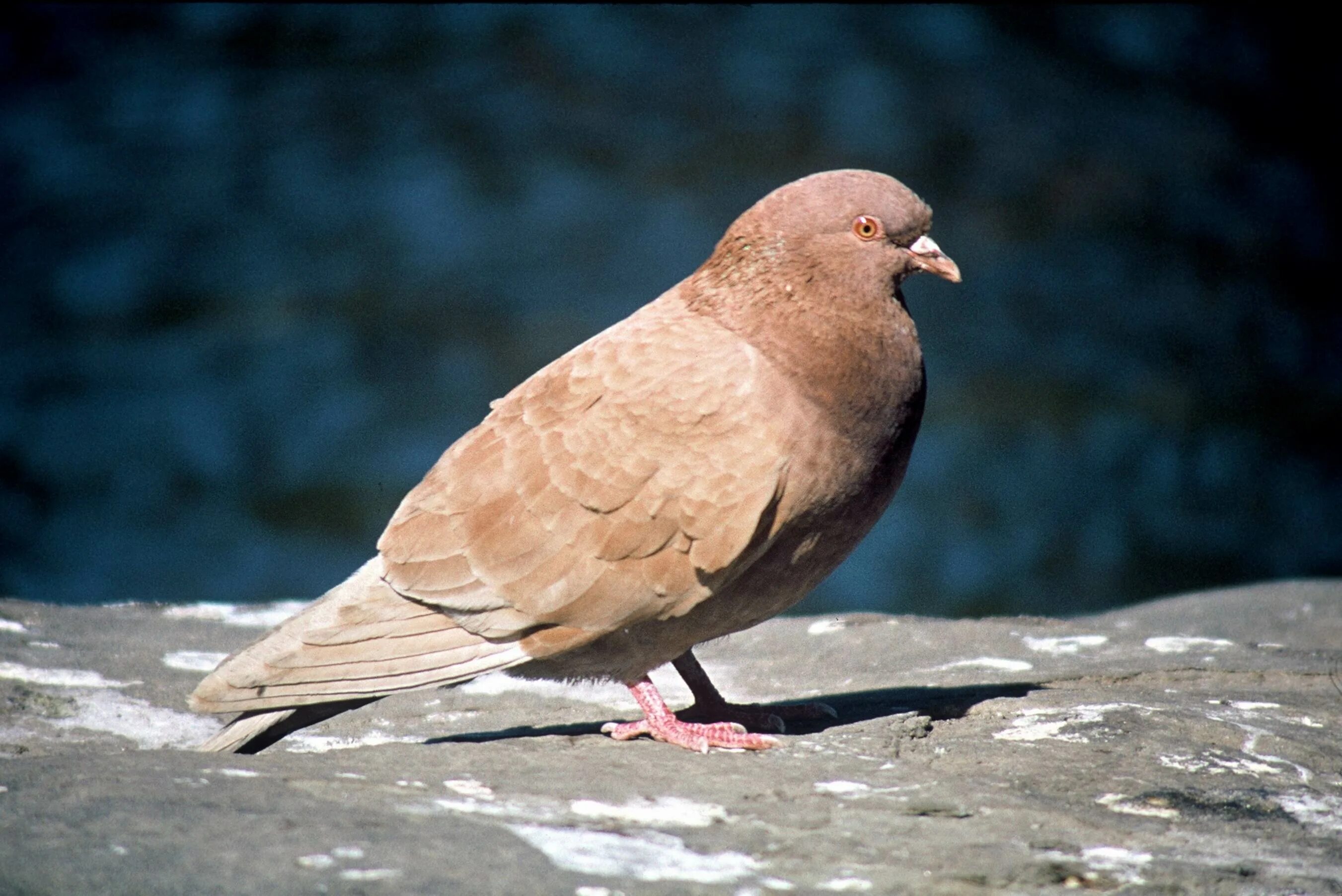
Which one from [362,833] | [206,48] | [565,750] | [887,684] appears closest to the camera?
[362,833]

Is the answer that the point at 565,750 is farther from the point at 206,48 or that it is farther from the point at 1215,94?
the point at 1215,94

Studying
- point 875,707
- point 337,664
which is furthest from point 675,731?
point 337,664

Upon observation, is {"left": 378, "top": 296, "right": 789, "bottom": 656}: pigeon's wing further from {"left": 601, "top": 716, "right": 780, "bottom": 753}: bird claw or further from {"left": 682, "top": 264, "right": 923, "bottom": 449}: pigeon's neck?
{"left": 601, "top": 716, "right": 780, "bottom": 753}: bird claw

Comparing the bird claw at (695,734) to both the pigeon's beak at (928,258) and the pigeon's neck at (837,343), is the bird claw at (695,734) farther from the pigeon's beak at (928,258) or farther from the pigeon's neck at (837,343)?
the pigeon's beak at (928,258)

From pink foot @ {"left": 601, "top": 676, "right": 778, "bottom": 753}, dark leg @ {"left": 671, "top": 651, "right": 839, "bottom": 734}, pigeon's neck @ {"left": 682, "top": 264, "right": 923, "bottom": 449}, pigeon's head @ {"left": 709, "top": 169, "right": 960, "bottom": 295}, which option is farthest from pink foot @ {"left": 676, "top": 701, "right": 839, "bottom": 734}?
pigeon's head @ {"left": 709, "top": 169, "right": 960, "bottom": 295}

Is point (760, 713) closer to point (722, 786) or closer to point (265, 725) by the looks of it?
point (722, 786)

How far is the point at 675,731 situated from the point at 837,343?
1.05 m

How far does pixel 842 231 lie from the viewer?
11.8 ft

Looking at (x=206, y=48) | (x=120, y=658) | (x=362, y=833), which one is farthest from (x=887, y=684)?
(x=206, y=48)

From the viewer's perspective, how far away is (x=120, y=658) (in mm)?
4434

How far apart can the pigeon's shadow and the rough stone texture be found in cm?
2

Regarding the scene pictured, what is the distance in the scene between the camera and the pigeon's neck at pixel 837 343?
3369 millimetres

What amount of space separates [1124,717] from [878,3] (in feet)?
22.4

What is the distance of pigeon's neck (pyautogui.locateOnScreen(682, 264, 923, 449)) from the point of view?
3.37m
